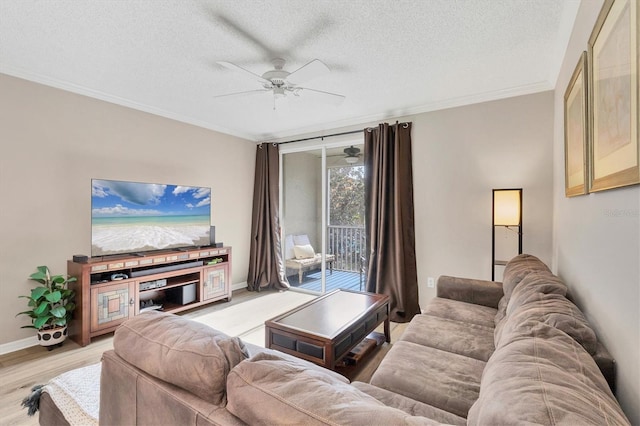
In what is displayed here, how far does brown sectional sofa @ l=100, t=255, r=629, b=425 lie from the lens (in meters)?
0.67

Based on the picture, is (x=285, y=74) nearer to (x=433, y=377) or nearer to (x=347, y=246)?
(x=433, y=377)

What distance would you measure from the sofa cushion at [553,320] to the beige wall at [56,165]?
3.72m

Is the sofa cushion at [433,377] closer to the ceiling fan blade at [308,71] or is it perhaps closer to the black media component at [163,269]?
the ceiling fan blade at [308,71]

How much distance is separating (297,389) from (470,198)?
123 inches

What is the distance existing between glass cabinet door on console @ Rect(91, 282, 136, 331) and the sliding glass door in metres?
2.29

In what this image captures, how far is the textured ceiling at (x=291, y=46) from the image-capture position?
182 cm

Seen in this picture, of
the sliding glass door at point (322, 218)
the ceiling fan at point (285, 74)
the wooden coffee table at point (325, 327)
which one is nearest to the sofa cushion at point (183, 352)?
the wooden coffee table at point (325, 327)

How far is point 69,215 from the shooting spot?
9.68 feet

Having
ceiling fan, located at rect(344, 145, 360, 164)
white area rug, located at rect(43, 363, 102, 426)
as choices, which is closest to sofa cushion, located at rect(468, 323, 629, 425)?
white area rug, located at rect(43, 363, 102, 426)

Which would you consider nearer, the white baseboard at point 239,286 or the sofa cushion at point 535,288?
the sofa cushion at point 535,288

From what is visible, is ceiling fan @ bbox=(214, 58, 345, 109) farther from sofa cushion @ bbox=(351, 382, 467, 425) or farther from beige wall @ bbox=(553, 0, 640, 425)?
sofa cushion @ bbox=(351, 382, 467, 425)

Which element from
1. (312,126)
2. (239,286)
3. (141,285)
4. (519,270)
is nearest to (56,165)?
(141,285)

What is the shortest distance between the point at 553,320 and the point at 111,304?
3.45m

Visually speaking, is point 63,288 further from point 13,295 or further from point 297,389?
point 297,389
